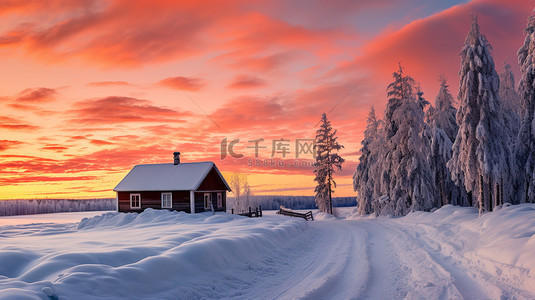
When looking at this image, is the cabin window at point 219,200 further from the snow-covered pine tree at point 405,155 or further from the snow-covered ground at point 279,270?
the snow-covered ground at point 279,270

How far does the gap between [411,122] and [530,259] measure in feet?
90.8

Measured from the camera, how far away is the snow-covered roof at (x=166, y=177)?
3660 cm

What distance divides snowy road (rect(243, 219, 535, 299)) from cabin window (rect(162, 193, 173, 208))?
79.1 feet

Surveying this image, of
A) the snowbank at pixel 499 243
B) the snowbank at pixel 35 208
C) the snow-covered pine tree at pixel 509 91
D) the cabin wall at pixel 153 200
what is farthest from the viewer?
the snowbank at pixel 35 208

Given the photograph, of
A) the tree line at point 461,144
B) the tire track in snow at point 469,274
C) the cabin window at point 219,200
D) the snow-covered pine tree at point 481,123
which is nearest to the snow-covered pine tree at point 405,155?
the tree line at point 461,144

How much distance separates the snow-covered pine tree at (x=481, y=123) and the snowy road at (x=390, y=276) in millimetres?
10788

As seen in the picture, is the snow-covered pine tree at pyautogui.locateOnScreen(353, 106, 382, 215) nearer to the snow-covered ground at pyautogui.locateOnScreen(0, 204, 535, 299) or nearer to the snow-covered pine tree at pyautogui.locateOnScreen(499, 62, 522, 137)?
the snow-covered pine tree at pyautogui.locateOnScreen(499, 62, 522, 137)

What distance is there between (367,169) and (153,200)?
90.6 ft

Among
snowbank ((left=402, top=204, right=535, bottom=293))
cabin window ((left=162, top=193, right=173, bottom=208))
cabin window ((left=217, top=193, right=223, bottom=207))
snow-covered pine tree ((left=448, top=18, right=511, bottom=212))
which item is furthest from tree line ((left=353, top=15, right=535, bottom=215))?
cabin window ((left=162, top=193, right=173, bottom=208))

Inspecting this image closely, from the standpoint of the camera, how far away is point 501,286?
8695mm

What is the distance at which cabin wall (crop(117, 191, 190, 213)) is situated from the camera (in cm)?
3607

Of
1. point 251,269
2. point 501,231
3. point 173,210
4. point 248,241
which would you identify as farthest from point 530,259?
point 173,210

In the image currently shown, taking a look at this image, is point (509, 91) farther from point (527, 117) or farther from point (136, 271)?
point (136, 271)

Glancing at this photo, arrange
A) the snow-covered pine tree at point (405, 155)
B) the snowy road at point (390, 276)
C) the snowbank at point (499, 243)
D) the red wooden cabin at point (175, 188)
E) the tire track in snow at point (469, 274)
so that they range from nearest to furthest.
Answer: the tire track in snow at point (469, 274)
the snowy road at point (390, 276)
the snowbank at point (499, 243)
the snow-covered pine tree at point (405, 155)
the red wooden cabin at point (175, 188)
